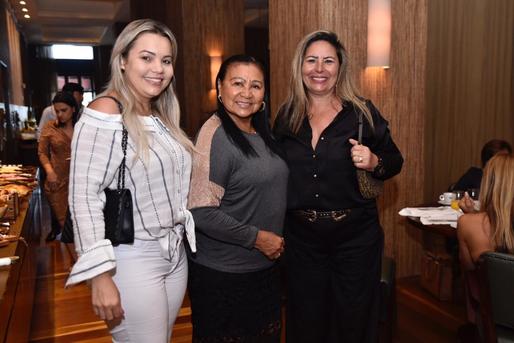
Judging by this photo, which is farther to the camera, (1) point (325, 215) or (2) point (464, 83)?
(2) point (464, 83)

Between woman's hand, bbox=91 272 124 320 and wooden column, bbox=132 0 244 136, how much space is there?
4727 millimetres

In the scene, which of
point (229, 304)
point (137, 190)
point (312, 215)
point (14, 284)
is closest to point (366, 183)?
point (312, 215)

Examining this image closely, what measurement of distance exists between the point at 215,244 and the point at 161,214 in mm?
356

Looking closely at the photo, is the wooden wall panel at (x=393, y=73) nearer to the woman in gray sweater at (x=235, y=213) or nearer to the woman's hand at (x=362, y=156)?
the woman's hand at (x=362, y=156)

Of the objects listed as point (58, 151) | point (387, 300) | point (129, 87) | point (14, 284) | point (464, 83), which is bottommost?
point (387, 300)

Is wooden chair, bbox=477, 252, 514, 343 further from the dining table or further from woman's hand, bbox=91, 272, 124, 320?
the dining table

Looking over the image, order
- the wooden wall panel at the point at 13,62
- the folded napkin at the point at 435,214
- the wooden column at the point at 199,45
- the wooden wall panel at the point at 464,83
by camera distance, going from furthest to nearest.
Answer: the wooden wall panel at the point at 13,62, the wooden column at the point at 199,45, the wooden wall panel at the point at 464,83, the folded napkin at the point at 435,214

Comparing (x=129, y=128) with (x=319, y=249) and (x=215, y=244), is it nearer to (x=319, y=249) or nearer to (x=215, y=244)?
(x=215, y=244)

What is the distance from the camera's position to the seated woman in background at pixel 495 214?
198cm

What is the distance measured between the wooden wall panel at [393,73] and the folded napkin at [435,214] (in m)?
0.59

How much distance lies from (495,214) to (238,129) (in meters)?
1.12

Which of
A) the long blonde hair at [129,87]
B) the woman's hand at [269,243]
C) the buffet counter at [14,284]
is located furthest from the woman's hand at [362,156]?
the buffet counter at [14,284]

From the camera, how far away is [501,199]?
1997 millimetres

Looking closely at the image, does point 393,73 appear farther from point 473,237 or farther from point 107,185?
point 107,185
